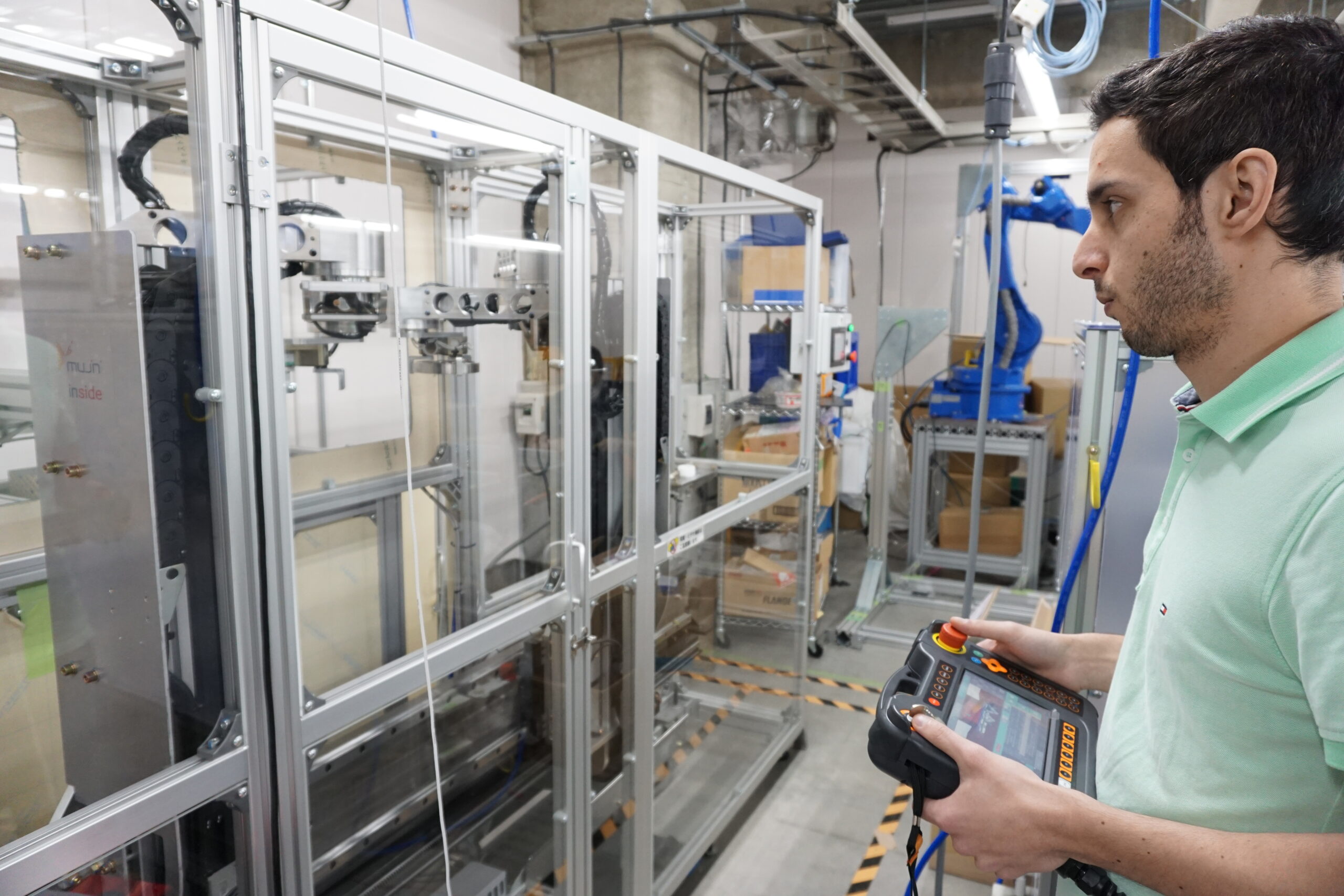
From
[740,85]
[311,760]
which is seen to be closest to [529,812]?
[311,760]

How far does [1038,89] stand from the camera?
3.93 m

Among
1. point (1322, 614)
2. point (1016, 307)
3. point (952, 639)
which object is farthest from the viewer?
point (1016, 307)

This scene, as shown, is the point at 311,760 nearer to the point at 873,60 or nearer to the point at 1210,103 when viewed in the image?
the point at 1210,103

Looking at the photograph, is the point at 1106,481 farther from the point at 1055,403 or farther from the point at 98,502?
the point at 1055,403

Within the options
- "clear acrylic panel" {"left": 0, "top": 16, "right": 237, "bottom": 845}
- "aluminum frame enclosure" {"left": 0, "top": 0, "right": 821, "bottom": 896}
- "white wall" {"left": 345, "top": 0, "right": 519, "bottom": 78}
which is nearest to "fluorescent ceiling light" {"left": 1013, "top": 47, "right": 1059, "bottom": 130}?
"white wall" {"left": 345, "top": 0, "right": 519, "bottom": 78}

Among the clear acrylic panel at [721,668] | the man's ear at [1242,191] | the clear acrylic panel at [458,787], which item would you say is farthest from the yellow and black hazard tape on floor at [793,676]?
the man's ear at [1242,191]

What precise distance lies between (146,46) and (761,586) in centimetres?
249

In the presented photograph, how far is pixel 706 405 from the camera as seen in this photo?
324 cm

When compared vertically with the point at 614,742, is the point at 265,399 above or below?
above

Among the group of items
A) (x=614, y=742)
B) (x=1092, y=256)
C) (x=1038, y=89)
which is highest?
(x=1038, y=89)

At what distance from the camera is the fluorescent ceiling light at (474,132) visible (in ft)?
4.75

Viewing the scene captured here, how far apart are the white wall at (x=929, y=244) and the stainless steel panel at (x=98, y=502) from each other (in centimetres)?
551

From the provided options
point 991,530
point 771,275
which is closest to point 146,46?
point 771,275

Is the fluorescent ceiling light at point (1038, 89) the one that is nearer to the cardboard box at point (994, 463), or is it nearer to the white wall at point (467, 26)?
the cardboard box at point (994, 463)
